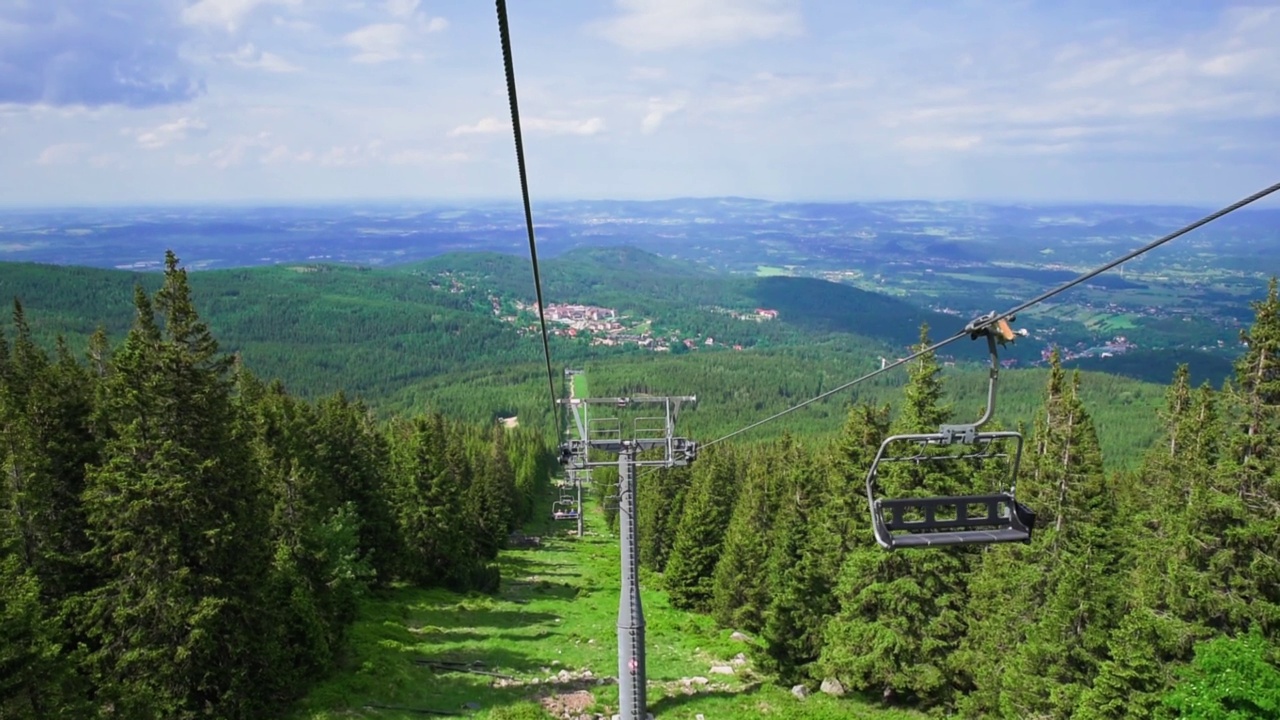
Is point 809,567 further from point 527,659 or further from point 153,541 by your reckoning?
point 153,541

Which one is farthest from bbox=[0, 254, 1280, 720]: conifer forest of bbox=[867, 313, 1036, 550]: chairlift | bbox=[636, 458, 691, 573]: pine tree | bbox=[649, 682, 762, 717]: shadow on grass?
bbox=[636, 458, 691, 573]: pine tree

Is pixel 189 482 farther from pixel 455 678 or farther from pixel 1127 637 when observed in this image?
pixel 1127 637

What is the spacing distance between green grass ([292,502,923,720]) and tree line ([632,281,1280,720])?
6.40ft

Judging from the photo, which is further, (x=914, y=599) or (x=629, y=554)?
(x=914, y=599)

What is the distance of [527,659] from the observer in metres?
30.1

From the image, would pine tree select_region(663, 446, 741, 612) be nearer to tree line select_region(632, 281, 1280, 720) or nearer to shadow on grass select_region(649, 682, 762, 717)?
tree line select_region(632, 281, 1280, 720)

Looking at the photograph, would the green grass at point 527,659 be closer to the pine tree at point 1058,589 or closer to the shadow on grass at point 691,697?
the shadow on grass at point 691,697

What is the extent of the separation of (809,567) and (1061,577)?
963 centimetres

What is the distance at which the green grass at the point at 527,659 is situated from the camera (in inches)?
942

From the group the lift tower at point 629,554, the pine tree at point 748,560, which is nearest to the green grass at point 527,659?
the pine tree at point 748,560

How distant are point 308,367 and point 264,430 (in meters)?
171

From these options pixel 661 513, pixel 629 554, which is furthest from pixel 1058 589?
pixel 661 513

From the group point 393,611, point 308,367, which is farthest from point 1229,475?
point 308,367

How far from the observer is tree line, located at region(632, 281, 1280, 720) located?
16.8 m
